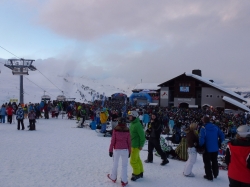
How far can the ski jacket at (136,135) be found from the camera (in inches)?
235

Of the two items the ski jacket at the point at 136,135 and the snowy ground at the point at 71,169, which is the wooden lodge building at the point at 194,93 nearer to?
the snowy ground at the point at 71,169

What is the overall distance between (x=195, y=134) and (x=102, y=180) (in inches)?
96.7

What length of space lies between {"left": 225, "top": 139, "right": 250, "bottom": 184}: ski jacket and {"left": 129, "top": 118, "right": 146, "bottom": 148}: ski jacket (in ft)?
7.87

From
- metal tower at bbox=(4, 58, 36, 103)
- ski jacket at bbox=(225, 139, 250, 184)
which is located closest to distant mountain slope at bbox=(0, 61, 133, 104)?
metal tower at bbox=(4, 58, 36, 103)

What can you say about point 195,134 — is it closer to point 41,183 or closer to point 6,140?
point 41,183

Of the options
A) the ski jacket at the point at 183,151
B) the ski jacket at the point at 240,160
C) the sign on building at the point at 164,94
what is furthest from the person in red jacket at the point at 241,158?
the sign on building at the point at 164,94

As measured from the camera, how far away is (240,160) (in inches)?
147

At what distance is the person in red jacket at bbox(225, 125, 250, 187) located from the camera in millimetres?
3686

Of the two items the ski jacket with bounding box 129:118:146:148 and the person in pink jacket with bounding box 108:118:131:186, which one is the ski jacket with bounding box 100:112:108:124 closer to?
the ski jacket with bounding box 129:118:146:148

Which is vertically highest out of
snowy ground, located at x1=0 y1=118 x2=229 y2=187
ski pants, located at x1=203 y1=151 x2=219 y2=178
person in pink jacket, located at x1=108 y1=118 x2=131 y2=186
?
person in pink jacket, located at x1=108 y1=118 x2=131 y2=186

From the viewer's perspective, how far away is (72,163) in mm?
7312

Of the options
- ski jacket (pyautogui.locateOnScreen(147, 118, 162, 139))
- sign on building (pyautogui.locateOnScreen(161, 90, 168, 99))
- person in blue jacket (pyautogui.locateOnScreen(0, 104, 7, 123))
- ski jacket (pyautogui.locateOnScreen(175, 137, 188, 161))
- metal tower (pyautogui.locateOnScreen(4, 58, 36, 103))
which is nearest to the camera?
ski jacket (pyautogui.locateOnScreen(147, 118, 162, 139))

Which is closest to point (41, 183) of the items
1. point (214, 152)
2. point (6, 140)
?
point (214, 152)

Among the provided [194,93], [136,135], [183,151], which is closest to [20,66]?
[194,93]
